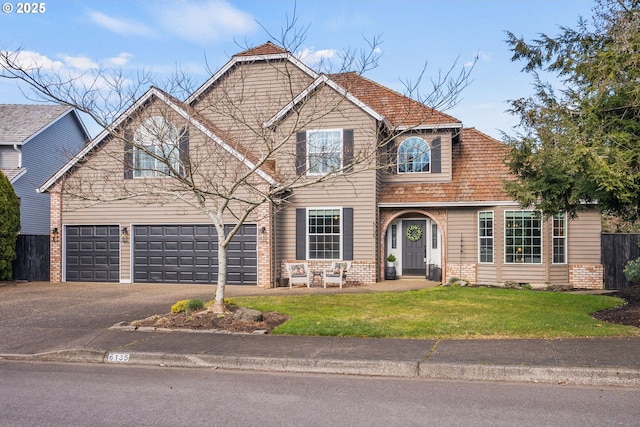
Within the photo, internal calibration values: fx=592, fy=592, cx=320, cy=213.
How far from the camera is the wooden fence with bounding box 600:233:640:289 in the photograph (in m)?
18.1

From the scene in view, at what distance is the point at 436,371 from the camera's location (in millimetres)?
7555

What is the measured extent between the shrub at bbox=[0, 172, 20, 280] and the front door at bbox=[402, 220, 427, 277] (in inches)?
527

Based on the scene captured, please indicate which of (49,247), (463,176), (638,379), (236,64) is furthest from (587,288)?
(49,247)

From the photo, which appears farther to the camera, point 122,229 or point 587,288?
point 122,229

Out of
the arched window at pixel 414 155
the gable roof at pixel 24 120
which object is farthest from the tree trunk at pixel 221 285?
the gable roof at pixel 24 120

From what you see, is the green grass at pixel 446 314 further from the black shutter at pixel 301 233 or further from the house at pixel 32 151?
the house at pixel 32 151

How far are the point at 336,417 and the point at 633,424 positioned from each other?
2802 mm

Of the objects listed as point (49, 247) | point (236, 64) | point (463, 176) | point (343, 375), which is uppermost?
point (236, 64)

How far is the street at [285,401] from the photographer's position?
576cm

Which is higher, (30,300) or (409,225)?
(409,225)

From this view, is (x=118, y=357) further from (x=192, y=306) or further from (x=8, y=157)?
(x=8, y=157)

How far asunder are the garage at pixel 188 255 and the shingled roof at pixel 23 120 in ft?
33.3

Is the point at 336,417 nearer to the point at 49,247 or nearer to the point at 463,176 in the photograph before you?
the point at 463,176

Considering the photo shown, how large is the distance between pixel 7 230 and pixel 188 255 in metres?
6.44
